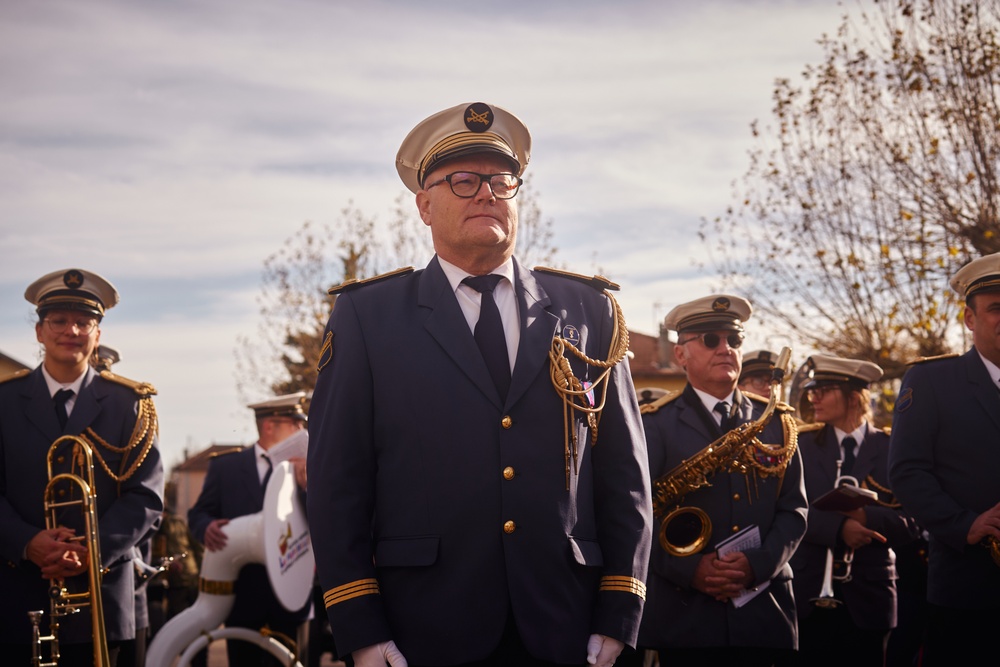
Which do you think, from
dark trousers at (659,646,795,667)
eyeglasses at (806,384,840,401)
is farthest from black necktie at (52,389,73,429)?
eyeglasses at (806,384,840,401)

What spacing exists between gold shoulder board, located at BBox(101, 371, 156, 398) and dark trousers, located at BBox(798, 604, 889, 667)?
4506 millimetres

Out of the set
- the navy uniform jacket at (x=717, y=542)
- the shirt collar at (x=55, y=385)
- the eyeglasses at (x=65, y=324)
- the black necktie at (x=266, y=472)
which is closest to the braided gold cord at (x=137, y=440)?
the shirt collar at (x=55, y=385)

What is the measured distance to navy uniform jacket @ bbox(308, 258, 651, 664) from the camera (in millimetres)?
3615

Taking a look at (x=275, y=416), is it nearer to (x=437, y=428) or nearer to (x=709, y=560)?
(x=709, y=560)

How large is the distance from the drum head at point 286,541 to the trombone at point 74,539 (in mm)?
1725

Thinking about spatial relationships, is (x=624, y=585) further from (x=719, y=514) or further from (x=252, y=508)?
(x=252, y=508)

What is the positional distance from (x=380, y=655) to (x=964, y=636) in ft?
11.7

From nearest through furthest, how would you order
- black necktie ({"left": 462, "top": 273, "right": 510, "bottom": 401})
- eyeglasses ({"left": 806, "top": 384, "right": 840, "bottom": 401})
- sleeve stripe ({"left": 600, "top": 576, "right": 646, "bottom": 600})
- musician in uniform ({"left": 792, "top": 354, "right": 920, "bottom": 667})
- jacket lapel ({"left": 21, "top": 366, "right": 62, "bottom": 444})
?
sleeve stripe ({"left": 600, "top": 576, "right": 646, "bottom": 600}), black necktie ({"left": 462, "top": 273, "right": 510, "bottom": 401}), jacket lapel ({"left": 21, "top": 366, "right": 62, "bottom": 444}), musician in uniform ({"left": 792, "top": 354, "right": 920, "bottom": 667}), eyeglasses ({"left": 806, "top": 384, "right": 840, "bottom": 401})

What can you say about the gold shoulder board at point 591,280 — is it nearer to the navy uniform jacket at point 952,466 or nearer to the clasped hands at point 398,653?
the clasped hands at point 398,653

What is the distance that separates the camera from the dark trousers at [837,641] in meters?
7.66

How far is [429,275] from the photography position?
411 centimetres

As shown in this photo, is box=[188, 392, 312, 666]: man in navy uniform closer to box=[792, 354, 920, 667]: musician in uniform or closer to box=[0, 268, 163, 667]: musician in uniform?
box=[0, 268, 163, 667]: musician in uniform

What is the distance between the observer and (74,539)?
5969 mm

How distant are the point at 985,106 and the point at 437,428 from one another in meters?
14.2
